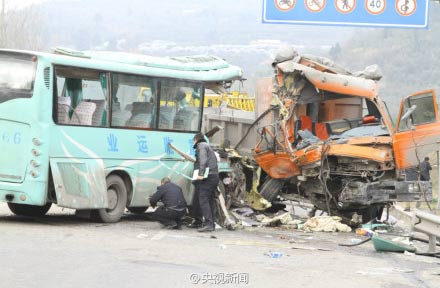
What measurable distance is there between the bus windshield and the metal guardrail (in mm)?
6323

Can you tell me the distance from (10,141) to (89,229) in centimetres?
189

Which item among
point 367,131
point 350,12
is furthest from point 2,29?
point 367,131

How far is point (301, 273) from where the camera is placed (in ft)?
34.6

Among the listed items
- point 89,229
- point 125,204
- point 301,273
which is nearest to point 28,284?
point 301,273

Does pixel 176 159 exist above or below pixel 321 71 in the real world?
below

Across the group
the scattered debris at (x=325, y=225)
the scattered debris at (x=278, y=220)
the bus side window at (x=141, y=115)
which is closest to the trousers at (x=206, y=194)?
the bus side window at (x=141, y=115)

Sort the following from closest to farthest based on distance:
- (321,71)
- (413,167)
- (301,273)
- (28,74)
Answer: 1. (301,273)
2. (28,74)
3. (413,167)
4. (321,71)

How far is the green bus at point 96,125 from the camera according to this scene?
14.0 m

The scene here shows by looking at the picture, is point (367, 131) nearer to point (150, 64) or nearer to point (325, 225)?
point (325, 225)

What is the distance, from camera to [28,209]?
52.2ft

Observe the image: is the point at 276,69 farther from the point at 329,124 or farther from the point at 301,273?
the point at 301,273

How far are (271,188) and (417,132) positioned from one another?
3.41m

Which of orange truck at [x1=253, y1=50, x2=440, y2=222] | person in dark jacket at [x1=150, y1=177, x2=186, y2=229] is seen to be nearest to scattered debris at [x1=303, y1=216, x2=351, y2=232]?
orange truck at [x1=253, y1=50, x2=440, y2=222]

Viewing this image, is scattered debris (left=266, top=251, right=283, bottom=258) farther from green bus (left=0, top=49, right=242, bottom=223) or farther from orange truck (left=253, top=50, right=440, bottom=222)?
orange truck (left=253, top=50, right=440, bottom=222)
